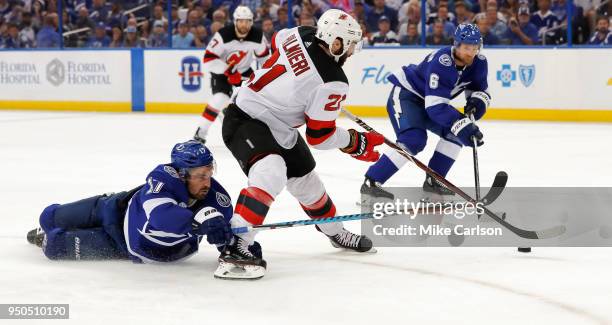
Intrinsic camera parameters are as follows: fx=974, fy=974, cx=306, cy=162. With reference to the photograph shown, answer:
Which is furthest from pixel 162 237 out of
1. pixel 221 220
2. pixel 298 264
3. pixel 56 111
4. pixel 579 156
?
pixel 56 111

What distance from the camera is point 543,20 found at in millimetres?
9711

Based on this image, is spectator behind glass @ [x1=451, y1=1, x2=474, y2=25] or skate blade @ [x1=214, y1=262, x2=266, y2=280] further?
spectator behind glass @ [x1=451, y1=1, x2=474, y2=25]

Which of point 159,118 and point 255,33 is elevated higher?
point 255,33

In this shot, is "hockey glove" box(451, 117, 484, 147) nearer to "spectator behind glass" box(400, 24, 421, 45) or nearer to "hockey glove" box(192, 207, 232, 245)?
"hockey glove" box(192, 207, 232, 245)

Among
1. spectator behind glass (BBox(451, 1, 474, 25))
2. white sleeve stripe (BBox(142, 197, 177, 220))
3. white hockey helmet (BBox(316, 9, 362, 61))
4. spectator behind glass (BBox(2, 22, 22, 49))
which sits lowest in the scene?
spectator behind glass (BBox(2, 22, 22, 49))

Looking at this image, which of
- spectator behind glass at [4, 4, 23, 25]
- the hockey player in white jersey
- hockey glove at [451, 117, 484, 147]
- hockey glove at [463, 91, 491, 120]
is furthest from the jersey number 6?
spectator behind glass at [4, 4, 23, 25]

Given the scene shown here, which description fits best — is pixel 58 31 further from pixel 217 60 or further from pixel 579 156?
pixel 579 156

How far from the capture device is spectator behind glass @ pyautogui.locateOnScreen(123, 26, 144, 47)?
1176cm

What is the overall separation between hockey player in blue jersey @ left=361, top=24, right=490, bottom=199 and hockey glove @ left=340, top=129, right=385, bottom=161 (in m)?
0.74

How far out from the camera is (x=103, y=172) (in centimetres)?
640

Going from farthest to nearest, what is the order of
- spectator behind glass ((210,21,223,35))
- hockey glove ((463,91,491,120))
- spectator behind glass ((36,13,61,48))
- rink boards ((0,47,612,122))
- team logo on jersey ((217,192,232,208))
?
spectator behind glass ((36,13,61,48))
spectator behind glass ((210,21,223,35))
rink boards ((0,47,612,122))
hockey glove ((463,91,491,120))
team logo on jersey ((217,192,232,208))

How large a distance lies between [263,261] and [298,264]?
Result: 25 cm

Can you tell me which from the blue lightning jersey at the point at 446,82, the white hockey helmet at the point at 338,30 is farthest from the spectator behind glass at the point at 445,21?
the white hockey helmet at the point at 338,30

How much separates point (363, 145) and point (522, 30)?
633 centimetres
